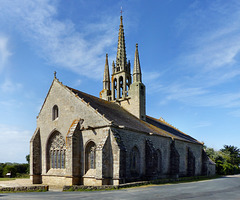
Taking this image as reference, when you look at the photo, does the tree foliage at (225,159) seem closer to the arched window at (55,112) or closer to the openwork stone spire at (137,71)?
the openwork stone spire at (137,71)

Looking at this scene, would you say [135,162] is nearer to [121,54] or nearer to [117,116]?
[117,116]

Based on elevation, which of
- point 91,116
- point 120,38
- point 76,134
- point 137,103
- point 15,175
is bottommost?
point 15,175

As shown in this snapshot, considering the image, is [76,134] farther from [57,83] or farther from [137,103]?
[137,103]

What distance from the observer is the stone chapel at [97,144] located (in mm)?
21469

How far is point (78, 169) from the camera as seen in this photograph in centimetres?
2319

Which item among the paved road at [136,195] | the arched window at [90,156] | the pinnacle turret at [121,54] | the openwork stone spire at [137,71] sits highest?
the pinnacle turret at [121,54]

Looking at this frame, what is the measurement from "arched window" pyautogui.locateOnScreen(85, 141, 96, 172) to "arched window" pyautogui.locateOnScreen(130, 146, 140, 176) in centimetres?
407

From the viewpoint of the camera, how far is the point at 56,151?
26.5 metres

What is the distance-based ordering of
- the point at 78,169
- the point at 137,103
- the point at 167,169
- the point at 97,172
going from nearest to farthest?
1. the point at 97,172
2. the point at 78,169
3. the point at 167,169
4. the point at 137,103

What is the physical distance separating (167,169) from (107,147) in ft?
41.3

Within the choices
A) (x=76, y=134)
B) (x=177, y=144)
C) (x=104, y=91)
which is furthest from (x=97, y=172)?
(x=104, y=91)

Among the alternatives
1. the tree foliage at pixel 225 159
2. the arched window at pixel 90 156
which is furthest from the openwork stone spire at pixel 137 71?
the tree foliage at pixel 225 159

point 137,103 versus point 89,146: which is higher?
point 137,103

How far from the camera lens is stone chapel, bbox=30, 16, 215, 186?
70.4ft
